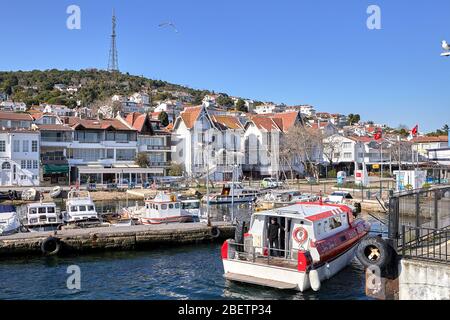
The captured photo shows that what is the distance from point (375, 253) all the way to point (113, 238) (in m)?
A: 17.7

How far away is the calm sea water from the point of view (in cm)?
1859

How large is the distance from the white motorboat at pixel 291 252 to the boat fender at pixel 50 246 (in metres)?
10.9

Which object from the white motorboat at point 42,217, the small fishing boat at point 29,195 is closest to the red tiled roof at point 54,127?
the small fishing boat at point 29,195

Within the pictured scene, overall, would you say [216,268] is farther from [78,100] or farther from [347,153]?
[78,100]

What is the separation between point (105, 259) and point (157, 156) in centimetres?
5547

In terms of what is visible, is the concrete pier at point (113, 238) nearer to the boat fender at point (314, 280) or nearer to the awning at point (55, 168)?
the boat fender at point (314, 280)

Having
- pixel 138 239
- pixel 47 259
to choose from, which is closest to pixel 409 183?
pixel 138 239

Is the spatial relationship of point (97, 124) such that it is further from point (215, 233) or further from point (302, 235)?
point (302, 235)

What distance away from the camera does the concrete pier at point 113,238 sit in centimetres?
2567

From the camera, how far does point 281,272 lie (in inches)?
722

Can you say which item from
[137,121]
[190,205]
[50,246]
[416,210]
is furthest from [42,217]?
[137,121]

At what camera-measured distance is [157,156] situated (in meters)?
80.1

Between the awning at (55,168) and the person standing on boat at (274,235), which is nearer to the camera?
the person standing on boat at (274,235)
